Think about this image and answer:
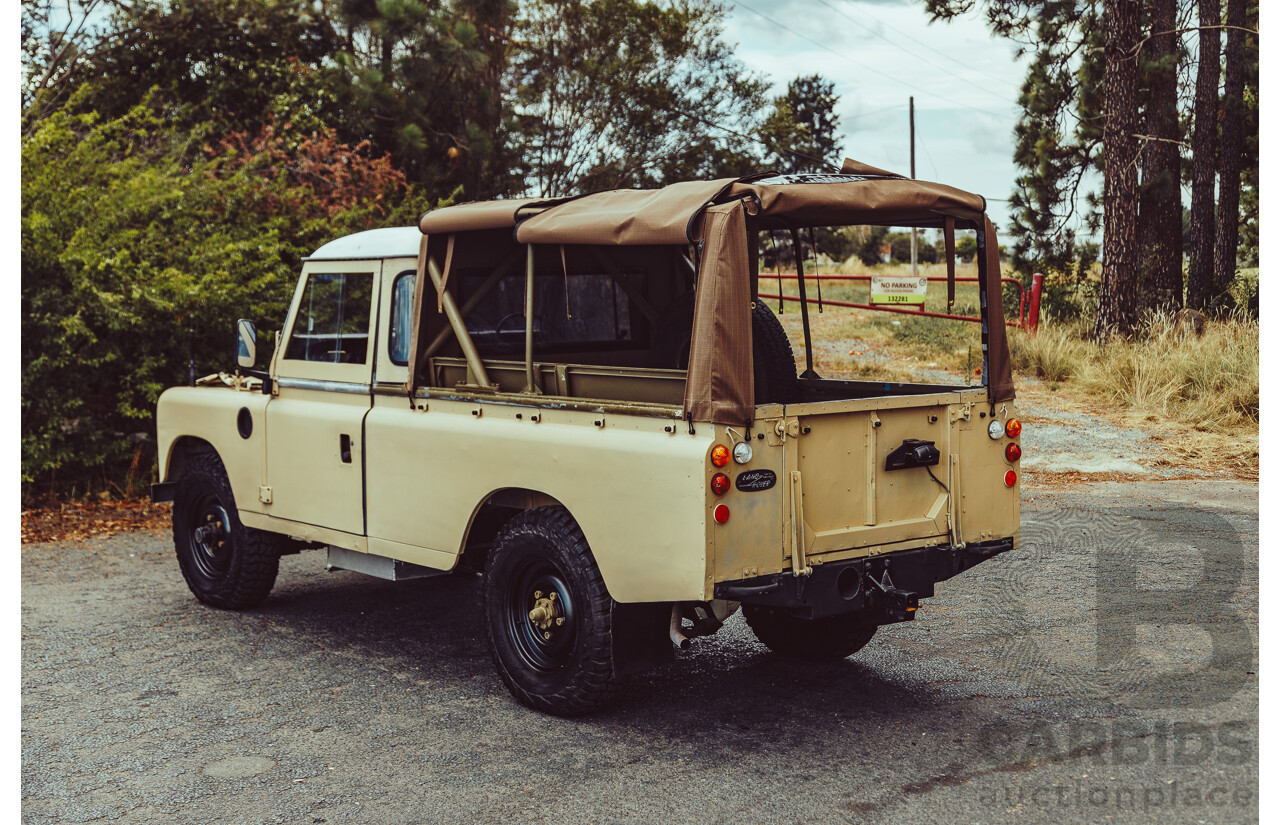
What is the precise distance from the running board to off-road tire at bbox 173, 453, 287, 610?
0.81 meters

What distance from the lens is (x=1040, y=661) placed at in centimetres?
615

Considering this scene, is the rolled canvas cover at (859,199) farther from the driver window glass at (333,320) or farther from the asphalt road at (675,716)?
the driver window glass at (333,320)

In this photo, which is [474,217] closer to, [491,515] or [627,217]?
[627,217]

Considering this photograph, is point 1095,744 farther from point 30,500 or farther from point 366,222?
point 366,222

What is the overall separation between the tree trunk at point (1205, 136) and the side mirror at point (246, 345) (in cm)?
1861

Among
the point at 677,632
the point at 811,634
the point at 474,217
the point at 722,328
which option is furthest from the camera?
the point at 811,634

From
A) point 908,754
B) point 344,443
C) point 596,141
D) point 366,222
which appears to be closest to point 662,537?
point 908,754

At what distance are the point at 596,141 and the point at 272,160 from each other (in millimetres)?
8485

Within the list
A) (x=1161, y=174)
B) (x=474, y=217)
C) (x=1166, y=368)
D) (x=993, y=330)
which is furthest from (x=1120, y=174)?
(x=474, y=217)

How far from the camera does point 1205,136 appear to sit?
70.7ft

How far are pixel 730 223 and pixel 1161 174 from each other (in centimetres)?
1601

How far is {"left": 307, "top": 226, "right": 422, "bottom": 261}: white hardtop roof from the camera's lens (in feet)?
21.6

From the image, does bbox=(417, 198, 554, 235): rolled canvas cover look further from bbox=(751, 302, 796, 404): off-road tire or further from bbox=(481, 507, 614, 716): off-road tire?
bbox=(481, 507, 614, 716): off-road tire

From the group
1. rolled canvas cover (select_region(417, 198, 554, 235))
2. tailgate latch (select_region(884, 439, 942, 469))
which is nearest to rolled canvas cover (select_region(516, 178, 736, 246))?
rolled canvas cover (select_region(417, 198, 554, 235))
